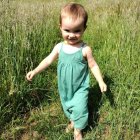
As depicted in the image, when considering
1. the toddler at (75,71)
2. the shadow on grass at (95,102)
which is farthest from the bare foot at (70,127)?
the shadow on grass at (95,102)

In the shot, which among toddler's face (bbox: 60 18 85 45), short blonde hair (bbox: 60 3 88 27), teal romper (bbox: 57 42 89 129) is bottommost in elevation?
teal romper (bbox: 57 42 89 129)

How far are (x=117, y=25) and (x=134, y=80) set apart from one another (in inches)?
53.7

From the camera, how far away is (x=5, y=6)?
402cm

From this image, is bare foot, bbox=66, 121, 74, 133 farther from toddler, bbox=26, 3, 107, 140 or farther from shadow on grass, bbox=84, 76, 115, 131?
shadow on grass, bbox=84, 76, 115, 131

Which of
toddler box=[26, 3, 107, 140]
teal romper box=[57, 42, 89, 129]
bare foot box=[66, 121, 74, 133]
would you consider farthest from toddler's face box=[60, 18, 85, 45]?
bare foot box=[66, 121, 74, 133]

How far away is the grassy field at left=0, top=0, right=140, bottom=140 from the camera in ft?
11.4

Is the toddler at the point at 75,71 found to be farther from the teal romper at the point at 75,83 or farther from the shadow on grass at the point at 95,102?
the shadow on grass at the point at 95,102

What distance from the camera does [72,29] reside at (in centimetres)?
323

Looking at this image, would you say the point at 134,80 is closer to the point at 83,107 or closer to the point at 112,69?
the point at 112,69

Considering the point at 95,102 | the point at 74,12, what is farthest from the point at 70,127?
the point at 74,12

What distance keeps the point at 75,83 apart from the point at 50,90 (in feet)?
2.12

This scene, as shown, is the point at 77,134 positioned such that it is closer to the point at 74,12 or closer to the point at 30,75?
the point at 30,75

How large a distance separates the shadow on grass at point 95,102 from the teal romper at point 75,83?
16 cm

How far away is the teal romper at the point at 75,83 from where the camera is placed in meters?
3.36
